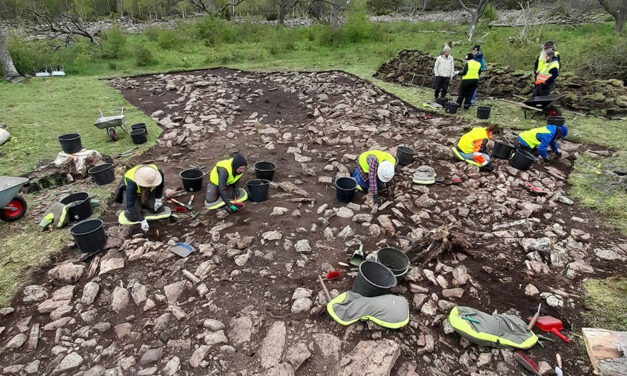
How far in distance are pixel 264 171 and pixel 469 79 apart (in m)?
7.12

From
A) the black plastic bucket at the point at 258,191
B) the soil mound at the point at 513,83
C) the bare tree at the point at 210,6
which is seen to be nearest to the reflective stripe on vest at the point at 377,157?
the black plastic bucket at the point at 258,191

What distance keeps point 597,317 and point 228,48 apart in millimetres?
20742

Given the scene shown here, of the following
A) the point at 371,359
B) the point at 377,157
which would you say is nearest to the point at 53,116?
the point at 377,157

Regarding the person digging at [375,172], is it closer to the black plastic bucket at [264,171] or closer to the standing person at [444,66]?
the black plastic bucket at [264,171]

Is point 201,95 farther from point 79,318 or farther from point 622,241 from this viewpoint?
point 622,241

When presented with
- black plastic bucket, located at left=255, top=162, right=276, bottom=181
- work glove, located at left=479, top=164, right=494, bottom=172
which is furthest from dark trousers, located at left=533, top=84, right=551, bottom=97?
black plastic bucket, located at left=255, top=162, right=276, bottom=181

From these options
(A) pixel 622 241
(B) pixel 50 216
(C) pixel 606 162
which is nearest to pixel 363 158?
(A) pixel 622 241

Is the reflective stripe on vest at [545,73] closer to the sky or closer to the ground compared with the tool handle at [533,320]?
closer to the sky

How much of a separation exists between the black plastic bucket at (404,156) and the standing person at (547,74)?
5.47 meters

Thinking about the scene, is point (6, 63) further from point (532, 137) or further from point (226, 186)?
point (532, 137)

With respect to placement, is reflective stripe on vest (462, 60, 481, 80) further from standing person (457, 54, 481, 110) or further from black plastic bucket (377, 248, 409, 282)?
black plastic bucket (377, 248, 409, 282)

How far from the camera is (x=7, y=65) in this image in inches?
523

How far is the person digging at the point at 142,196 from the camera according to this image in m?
5.09

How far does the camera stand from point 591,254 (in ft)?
16.0
